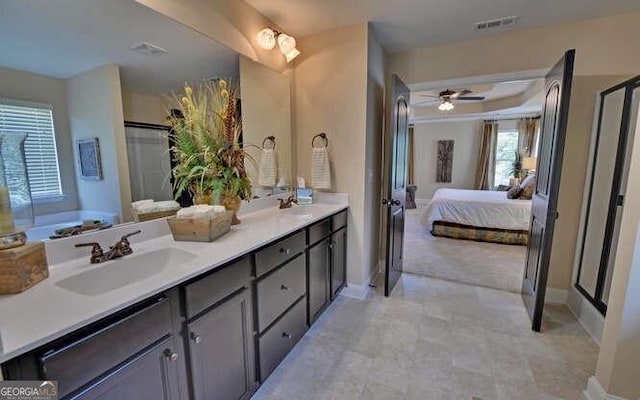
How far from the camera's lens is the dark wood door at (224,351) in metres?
1.16

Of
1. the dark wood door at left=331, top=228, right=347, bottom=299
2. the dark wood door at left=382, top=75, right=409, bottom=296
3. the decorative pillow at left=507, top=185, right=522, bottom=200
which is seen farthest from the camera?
the decorative pillow at left=507, top=185, right=522, bottom=200

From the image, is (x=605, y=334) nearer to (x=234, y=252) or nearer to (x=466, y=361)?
(x=466, y=361)

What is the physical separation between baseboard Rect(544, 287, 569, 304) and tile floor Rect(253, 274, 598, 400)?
0.33ft

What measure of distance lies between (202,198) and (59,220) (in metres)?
0.69

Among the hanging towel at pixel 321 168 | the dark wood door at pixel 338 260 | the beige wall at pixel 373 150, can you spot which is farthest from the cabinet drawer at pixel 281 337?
the hanging towel at pixel 321 168

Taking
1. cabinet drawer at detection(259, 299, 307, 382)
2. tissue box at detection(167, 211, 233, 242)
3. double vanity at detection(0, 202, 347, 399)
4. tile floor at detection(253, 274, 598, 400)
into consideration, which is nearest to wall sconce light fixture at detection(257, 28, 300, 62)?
double vanity at detection(0, 202, 347, 399)

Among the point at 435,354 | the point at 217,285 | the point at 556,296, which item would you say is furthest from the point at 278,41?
the point at 556,296

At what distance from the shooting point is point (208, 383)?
1.21m

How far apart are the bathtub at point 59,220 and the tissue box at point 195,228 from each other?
0.29 meters

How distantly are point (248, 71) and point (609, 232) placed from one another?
304cm

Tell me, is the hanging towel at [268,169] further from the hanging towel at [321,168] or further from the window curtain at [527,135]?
the window curtain at [527,135]

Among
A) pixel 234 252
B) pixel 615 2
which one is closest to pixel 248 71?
pixel 234 252

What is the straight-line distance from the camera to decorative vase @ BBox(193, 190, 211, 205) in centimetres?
180

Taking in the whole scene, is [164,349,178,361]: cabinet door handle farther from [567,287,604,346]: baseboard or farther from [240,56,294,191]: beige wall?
[567,287,604,346]: baseboard
